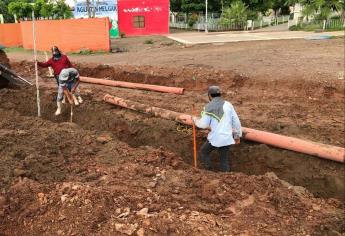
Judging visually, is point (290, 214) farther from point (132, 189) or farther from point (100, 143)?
point (100, 143)

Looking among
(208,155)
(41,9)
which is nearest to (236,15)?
(41,9)

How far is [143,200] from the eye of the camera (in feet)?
17.8

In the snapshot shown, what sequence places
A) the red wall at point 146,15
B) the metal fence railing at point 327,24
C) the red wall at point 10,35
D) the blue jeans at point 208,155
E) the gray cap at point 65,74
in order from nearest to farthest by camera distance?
the blue jeans at point 208,155 → the gray cap at point 65,74 → the metal fence railing at point 327,24 → the red wall at point 10,35 → the red wall at point 146,15

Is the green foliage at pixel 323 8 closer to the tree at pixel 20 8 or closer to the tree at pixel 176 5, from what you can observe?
the tree at pixel 176 5

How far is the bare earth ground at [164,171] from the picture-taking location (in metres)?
5.04

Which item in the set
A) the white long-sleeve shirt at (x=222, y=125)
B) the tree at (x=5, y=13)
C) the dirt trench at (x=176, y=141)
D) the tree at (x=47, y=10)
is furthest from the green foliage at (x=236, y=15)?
the white long-sleeve shirt at (x=222, y=125)

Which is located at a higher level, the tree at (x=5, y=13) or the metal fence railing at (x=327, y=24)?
the tree at (x=5, y=13)

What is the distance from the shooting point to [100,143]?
8.09m

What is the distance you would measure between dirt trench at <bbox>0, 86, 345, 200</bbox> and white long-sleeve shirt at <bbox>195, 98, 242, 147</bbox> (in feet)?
3.33

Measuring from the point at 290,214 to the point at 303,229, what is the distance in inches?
13.8

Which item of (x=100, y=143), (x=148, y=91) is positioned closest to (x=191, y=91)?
(x=148, y=91)

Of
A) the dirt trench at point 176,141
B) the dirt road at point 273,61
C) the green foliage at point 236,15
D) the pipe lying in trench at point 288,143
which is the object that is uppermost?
the green foliage at point 236,15

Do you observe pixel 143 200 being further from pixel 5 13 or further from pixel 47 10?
pixel 5 13

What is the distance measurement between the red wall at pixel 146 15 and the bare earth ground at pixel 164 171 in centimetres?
3211
